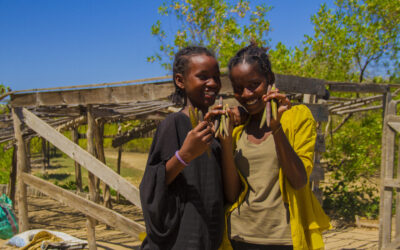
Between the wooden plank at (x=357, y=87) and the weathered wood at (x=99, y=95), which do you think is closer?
the weathered wood at (x=99, y=95)

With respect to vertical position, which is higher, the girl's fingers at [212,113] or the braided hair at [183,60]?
the braided hair at [183,60]

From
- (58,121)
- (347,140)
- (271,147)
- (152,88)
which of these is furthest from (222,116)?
(347,140)

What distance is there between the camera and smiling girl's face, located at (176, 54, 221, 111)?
1.71 meters

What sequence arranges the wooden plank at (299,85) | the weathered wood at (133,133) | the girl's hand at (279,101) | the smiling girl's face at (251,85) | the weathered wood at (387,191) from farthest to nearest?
the weathered wood at (133,133) < the weathered wood at (387,191) < the wooden plank at (299,85) < the smiling girl's face at (251,85) < the girl's hand at (279,101)

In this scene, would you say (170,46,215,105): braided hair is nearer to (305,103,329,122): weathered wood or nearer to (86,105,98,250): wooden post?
(305,103,329,122): weathered wood

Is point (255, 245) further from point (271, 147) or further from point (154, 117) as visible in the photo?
point (154, 117)

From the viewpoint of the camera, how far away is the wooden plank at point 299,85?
3689mm

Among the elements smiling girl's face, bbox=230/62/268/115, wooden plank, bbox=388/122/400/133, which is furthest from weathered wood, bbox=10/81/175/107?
wooden plank, bbox=388/122/400/133

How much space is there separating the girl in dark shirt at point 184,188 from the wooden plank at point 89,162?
1.93 m

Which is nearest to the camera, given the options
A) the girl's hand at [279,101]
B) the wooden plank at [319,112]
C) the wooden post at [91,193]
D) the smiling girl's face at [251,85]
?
the girl's hand at [279,101]

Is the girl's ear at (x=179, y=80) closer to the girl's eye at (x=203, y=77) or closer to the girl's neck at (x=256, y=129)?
the girl's eye at (x=203, y=77)

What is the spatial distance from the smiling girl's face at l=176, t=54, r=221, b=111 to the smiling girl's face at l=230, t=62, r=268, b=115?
0.11 meters

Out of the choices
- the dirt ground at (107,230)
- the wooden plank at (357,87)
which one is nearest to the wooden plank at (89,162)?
the dirt ground at (107,230)

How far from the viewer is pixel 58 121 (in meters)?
7.61
